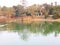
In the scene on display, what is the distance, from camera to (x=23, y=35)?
2973 millimetres

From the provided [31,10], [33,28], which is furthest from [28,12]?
[33,28]

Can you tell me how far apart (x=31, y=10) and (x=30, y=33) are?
1.13 ft

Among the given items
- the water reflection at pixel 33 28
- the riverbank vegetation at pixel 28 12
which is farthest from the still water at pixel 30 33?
the riverbank vegetation at pixel 28 12

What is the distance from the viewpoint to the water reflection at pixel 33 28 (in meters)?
2.96

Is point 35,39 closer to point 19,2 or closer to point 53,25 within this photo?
point 53,25

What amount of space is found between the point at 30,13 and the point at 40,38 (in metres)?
0.40

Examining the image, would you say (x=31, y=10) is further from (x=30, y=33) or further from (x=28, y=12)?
(x=30, y=33)

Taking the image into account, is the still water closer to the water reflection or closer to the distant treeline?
the water reflection

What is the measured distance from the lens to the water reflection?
9.72ft

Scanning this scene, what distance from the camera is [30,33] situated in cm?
298

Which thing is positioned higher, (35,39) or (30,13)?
(30,13)

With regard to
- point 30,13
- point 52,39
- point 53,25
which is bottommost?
point 52,39

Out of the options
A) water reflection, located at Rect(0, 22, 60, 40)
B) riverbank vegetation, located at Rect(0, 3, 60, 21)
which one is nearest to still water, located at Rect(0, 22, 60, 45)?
water reflection, located at Rect(0, 22, 60, 40)

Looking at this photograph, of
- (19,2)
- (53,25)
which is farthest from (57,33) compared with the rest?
(19,2)
